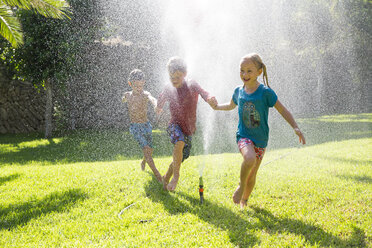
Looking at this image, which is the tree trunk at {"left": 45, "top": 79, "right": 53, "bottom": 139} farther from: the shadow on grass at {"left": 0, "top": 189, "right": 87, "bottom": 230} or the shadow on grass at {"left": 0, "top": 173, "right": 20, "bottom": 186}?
the shadow on grass at {"left": 0, "top": 189, "right": 87, "bottom": 230}

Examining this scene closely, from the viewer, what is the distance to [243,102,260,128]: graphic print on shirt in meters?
3.43

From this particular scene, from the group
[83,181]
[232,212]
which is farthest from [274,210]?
[83,181]

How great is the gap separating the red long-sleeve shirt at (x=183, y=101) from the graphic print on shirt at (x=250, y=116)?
2.22 feet

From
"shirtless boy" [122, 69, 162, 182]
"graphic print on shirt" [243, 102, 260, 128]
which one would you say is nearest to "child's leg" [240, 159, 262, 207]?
"graphic print on shirt" [243, 102, 260, 128]

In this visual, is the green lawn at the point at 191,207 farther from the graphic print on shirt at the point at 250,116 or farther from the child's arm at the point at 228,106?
the child's arm at the point at 228,106

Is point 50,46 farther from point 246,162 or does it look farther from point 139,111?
point 246,162

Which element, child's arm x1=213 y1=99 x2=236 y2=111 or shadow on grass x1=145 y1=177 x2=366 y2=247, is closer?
shadow on grass x1=145 y1=177 x2=366 y2=247

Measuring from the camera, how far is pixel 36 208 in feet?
12.9

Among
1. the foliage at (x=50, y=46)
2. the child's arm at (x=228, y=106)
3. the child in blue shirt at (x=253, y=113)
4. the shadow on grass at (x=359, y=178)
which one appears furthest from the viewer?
the foliage at (x=50, y=46)

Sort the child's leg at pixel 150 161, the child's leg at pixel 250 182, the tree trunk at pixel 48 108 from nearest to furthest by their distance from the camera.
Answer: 1. the child's leg at pixel 250 182
2. the child's leg at pixel 150 161
3. the tree trunk at pixel 48 108

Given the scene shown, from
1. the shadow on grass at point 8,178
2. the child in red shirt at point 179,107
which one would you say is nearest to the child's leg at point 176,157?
the child in red shirt at point 179,107

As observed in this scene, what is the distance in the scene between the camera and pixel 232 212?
11.5 ft

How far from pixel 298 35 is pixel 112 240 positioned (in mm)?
20679

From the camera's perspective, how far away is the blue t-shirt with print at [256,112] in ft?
11.2
